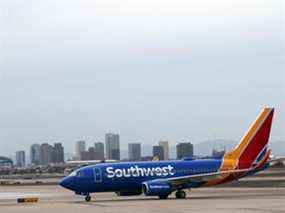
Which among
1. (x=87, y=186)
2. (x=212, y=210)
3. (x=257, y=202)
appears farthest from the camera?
(x=87, y=186)

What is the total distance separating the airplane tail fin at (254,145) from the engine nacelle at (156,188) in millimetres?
5816

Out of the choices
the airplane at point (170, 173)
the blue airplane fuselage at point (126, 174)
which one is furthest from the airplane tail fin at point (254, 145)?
the blue airplane fuselage at point (126, 174)

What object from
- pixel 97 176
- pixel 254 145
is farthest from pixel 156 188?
pixel 254 145

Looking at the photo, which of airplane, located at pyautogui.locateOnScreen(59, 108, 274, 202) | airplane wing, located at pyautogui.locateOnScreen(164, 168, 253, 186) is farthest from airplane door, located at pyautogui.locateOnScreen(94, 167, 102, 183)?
airplane wing, located at pyautogui.locateOnScreen(164, 168, 253, 186)

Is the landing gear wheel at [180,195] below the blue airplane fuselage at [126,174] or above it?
below

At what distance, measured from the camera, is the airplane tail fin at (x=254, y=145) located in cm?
5619

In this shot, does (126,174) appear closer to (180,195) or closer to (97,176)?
(97,176)

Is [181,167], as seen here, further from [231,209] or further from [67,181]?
[231,209]

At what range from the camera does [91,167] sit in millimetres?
54250

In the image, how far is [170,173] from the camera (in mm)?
54750

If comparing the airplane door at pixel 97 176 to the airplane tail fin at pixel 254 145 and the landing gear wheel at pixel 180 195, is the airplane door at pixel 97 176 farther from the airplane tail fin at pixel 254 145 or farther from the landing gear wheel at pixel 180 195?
the airplane tail fin at pixel 254 145

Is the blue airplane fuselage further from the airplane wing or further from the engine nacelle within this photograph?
the engine nacelle

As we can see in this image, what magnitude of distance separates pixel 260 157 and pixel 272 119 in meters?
3.45

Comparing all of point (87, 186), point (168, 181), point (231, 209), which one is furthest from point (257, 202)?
point (87, 186)
